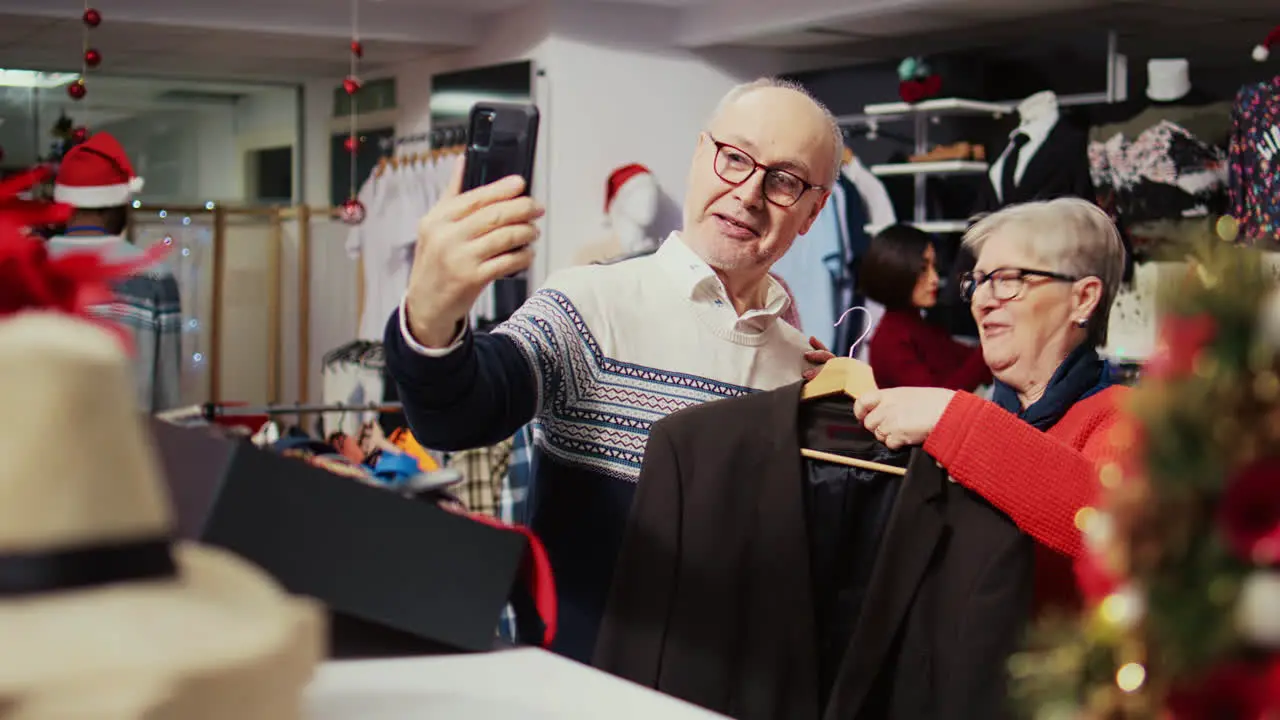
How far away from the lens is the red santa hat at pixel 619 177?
6.17 metres

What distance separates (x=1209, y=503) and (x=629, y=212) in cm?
556

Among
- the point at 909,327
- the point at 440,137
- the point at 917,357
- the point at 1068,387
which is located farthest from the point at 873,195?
the point at 1068,387

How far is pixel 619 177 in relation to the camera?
6234 mm

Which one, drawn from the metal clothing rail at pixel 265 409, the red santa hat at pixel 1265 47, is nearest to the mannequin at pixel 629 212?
the metal clothing rail at pixel 265 409

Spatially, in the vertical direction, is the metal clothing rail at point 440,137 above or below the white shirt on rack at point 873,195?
above

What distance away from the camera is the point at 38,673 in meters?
0.58

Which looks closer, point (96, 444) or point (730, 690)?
point (96, 444)

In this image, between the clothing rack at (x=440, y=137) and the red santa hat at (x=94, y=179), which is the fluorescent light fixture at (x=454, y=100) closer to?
the clothing rack at (x=440, y=137)

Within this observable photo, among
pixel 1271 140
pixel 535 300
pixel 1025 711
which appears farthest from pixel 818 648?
pixel 1271 140

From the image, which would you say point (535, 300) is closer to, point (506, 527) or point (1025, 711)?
point (506, 527)

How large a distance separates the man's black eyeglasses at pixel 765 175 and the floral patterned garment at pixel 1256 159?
262 centimetres

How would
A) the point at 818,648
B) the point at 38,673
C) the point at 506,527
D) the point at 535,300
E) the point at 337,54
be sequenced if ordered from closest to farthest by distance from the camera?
the point at 38,673 < the point at 506,527 < the point at 818,648 < the point at 535,300 < the point at 337,54

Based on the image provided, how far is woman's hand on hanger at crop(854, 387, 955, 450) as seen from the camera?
176cm

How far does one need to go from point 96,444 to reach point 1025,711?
0.57 metres
